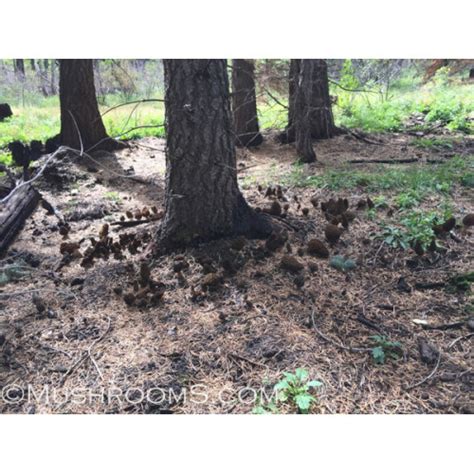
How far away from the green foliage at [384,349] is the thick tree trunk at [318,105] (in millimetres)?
4505

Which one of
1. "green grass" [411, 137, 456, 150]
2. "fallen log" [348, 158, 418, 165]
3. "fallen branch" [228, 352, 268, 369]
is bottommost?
"fallen branch" [228, 352, 268, 369]

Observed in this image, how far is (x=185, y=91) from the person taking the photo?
3.03 metres

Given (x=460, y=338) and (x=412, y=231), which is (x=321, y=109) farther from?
(x=460, y=338)

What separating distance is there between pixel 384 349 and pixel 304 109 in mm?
3791

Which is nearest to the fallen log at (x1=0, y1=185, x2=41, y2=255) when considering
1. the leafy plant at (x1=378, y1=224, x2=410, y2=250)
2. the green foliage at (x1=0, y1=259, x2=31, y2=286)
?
the green foliage at (x1=0, y1=259, x2=31, y2=286)

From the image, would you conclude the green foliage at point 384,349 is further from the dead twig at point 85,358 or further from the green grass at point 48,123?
the green grass at point 48,123

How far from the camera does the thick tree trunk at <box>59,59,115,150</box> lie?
6996 mm

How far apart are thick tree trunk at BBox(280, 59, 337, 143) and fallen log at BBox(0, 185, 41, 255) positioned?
3712 millimetres

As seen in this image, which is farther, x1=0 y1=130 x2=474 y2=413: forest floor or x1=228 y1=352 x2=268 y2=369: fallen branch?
x1=228 y1=352 x2=268 y2=369: fallen branch

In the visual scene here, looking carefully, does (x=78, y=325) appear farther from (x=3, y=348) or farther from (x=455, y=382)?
(x=455, y=382)

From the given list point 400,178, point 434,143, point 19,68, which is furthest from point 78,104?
point 19,68

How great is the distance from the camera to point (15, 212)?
180 inches

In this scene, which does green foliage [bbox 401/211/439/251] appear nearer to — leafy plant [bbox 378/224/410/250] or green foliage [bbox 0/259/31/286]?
leafy plant [bbox 378/224/410/250]
